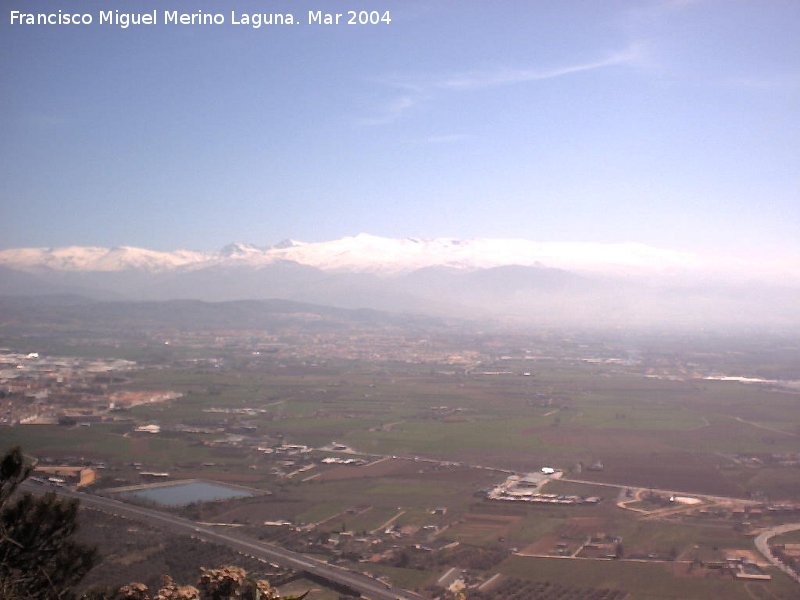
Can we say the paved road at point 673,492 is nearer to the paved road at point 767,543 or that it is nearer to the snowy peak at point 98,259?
the paved road at point 767,543

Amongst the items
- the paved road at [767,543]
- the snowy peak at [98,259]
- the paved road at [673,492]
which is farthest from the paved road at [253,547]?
the snowy peak at [98,259]

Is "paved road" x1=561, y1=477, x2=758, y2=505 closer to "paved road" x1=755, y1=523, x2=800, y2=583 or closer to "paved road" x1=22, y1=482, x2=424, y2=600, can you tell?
"paved road" x1=755, y1=523, x2=800, y2=583

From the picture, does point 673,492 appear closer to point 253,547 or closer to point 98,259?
point 253,547

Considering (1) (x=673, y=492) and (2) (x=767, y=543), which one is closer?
(2) (x=767, y=543)

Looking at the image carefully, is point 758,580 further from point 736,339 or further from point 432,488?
point 736,339

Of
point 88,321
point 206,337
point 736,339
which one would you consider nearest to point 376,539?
point 206,337

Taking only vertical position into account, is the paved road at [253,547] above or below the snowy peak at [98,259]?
below

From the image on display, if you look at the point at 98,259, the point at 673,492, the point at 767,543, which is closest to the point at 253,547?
the point at 767,543
